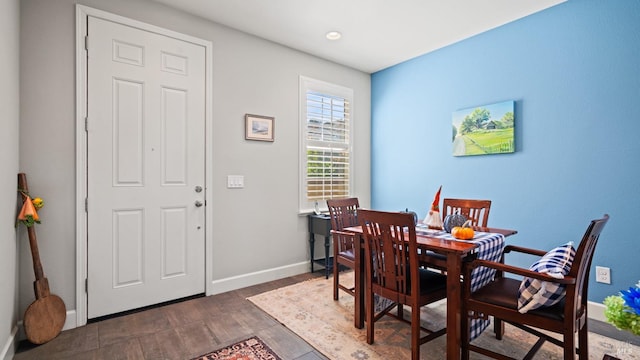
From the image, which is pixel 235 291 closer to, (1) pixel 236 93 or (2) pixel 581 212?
(1) pixel 236 93

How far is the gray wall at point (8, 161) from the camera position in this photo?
1.82 m

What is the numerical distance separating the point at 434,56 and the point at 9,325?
445 cm

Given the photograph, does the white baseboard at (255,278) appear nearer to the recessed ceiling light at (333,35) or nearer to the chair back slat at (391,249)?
the chair back slat at (391,249)

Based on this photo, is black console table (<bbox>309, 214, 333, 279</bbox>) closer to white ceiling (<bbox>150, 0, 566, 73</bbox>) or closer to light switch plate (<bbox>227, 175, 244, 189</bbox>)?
light switch plate (<bbox>227, 175, 244, 189</bbox>)

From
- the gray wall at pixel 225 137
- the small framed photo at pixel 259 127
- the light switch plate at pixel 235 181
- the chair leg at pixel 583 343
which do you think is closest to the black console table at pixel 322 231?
the gray wall at pixel 225 137

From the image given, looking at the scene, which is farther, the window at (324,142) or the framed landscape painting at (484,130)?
the window at (324,142)

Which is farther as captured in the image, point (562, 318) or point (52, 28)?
point (52, 28)

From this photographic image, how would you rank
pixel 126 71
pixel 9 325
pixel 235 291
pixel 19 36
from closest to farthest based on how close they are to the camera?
pixel 9 325, pixel 19 36, pixel 126 71, pixel 235 291

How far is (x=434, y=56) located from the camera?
3727 millimetres

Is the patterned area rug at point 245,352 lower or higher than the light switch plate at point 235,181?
lower

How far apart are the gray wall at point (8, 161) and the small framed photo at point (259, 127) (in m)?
1.74

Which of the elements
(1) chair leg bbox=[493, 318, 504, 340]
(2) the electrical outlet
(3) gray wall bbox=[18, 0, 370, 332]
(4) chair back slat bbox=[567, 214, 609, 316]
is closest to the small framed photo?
(3) gray wall bbox=[18, 0, 370, 332]

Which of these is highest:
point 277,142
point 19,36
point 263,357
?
point 19,36

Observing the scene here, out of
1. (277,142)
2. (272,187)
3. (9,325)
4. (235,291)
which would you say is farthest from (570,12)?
(9,325)
